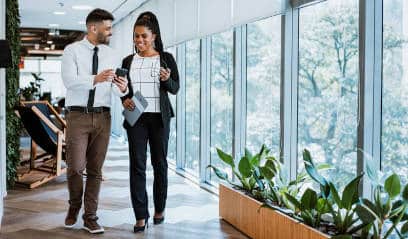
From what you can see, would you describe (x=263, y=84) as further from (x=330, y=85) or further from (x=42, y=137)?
(x=42, y=137)

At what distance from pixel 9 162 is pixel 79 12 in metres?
5.47

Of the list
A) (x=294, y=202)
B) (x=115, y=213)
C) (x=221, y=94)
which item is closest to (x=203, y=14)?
(x=221, y=94)

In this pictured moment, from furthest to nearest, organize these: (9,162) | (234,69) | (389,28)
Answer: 1. (9,162)
2. (234,69)
3. (389,28)

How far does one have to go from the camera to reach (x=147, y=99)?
12.8 feet

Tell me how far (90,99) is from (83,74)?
187mm

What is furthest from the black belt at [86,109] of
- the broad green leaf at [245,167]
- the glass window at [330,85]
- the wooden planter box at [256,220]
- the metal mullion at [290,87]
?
the glass window at [330,85]

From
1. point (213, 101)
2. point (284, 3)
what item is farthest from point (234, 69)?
point (284, 3)

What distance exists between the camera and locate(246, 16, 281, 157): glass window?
4449 millimetres

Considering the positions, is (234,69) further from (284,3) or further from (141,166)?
(141,166)

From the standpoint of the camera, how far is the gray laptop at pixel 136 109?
149 inches

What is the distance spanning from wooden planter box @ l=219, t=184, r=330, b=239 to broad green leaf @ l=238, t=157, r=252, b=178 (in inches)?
6.2

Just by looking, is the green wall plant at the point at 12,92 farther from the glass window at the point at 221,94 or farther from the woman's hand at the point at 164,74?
the woman's hand at the point at 164,74

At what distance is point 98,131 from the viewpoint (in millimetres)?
3904

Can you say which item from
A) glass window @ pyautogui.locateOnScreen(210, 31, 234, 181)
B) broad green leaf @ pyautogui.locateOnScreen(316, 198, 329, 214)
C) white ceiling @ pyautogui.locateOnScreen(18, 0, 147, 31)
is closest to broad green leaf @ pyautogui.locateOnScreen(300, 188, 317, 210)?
broad green leaf @ pyautogui.locateOnScreen(316, 198, 329, 214)
